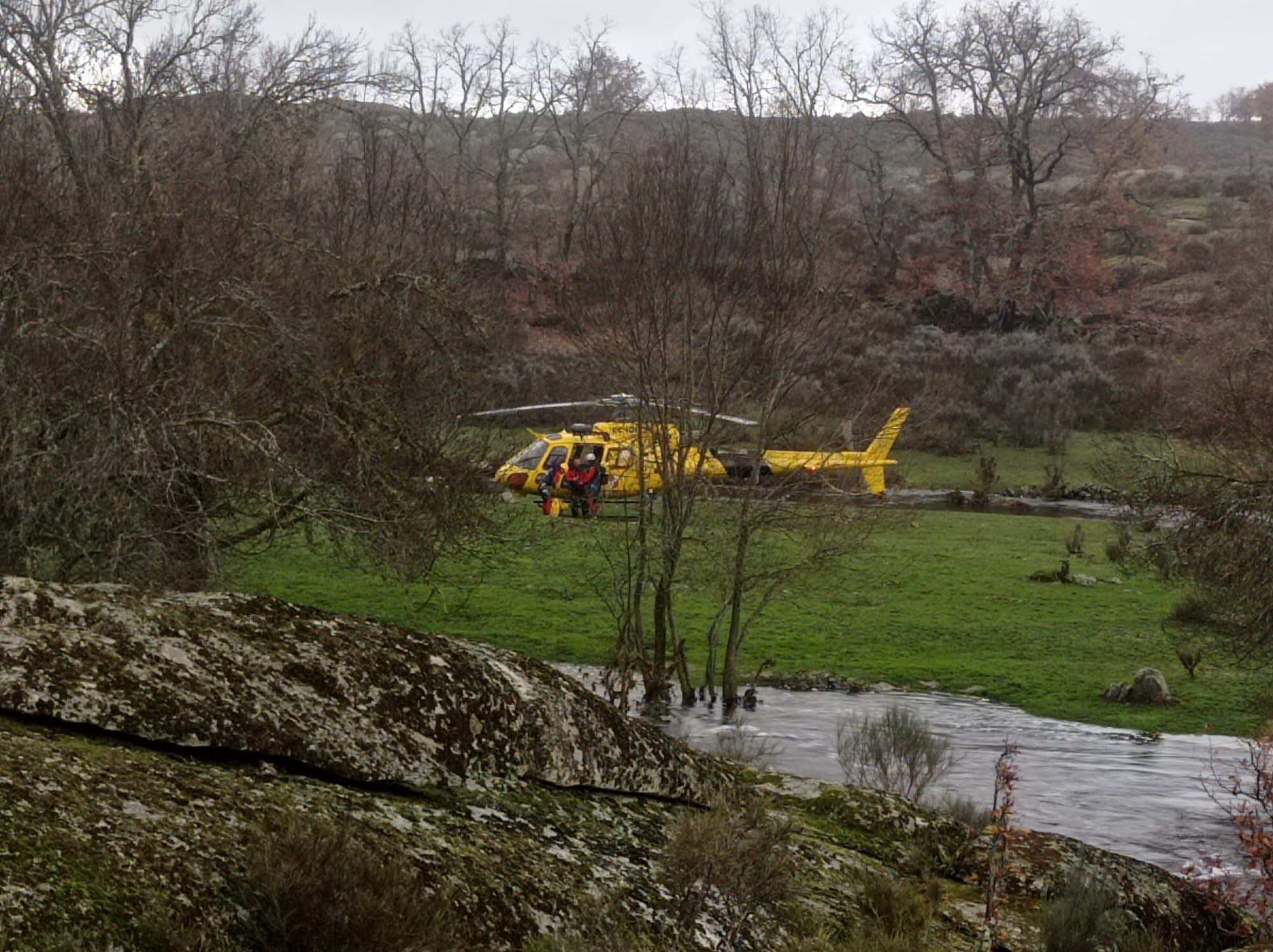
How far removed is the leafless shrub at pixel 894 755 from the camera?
9930 mm

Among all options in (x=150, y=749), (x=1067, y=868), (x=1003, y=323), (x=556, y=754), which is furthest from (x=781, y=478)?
(x=1003, y=323)

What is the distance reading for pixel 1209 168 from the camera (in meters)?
101

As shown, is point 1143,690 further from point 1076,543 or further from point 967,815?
point 967,815

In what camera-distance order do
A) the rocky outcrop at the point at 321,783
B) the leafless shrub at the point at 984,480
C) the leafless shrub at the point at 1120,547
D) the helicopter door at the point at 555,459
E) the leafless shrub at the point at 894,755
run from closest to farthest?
the rocky outcrop at the point at 321,783, the leafless shrub at the point at 894,755, the leafless shrub at the point at 1120,547, the helicopter door at the point at 555,459, the leafless shrub at the point at 984,480

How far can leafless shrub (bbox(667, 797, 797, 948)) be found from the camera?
3410 mm

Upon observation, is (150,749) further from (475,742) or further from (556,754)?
(556,754)

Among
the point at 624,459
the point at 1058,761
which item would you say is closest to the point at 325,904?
the point at 1058,761

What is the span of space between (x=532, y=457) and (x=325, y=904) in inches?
1107

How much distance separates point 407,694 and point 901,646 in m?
16.7

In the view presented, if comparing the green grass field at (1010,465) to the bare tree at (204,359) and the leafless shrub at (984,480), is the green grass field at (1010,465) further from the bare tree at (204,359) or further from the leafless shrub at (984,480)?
the bare tree at (204,359)

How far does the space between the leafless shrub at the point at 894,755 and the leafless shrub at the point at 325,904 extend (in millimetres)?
7177

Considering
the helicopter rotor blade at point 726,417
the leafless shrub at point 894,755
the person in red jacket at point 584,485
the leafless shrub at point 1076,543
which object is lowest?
the leafless shrub at point 1076,543

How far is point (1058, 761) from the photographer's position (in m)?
A: 13.8

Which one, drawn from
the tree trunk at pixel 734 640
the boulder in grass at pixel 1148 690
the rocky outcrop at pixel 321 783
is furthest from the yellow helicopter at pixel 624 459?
the rocky outcrop at pixel 321 783
